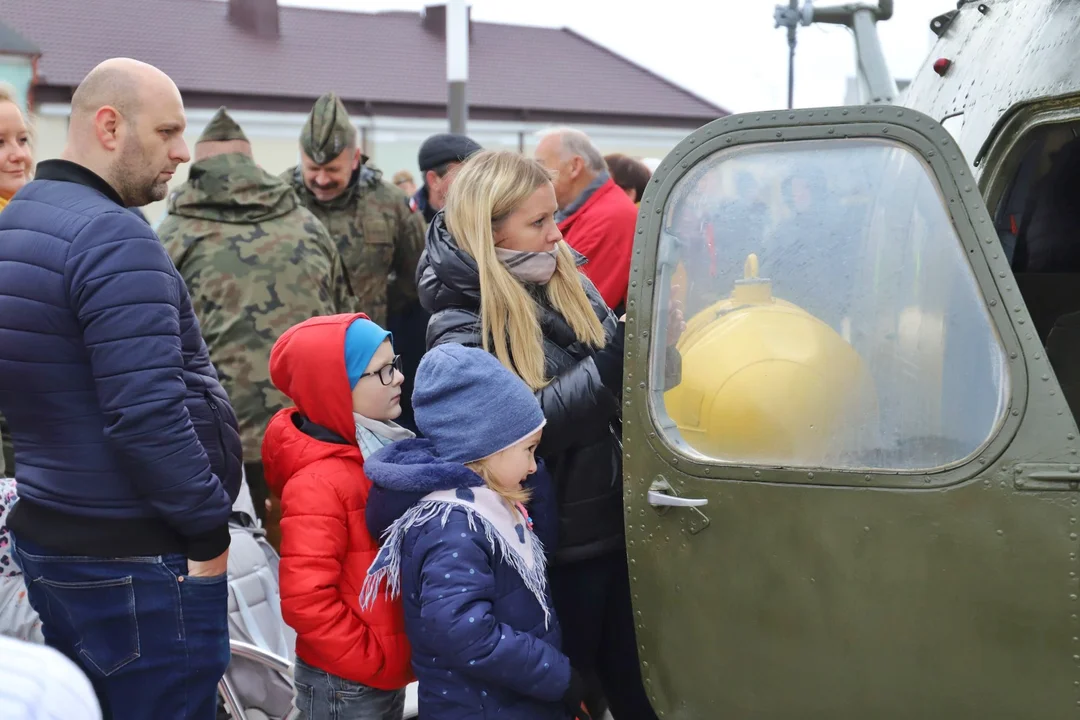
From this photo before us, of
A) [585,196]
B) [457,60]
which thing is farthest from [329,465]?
[457,60]

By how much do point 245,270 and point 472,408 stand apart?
77.5 inches

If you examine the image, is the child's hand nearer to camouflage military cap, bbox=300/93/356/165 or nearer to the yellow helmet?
the yellow helmet

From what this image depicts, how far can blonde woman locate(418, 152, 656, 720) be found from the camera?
2.49 m

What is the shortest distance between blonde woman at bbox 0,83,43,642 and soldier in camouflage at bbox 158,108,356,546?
0.59m

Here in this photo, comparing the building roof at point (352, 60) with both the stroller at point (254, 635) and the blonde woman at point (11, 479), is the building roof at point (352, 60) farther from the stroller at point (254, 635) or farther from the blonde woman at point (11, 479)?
the stroller at point (254, 635)

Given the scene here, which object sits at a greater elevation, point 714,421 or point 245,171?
point 245,171

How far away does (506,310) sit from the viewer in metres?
2.51

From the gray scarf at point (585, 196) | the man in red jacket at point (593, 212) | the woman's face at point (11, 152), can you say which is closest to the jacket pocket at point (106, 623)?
the woman's face at point (11, 152)

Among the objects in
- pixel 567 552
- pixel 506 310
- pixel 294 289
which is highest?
pixel 506 310

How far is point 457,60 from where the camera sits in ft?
23.6

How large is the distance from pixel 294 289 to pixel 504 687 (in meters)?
2.15

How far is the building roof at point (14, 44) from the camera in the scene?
20.4 meters

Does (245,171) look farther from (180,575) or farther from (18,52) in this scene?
(18,52)

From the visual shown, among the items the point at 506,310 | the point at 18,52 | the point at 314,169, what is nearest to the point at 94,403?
the point at 506,310
